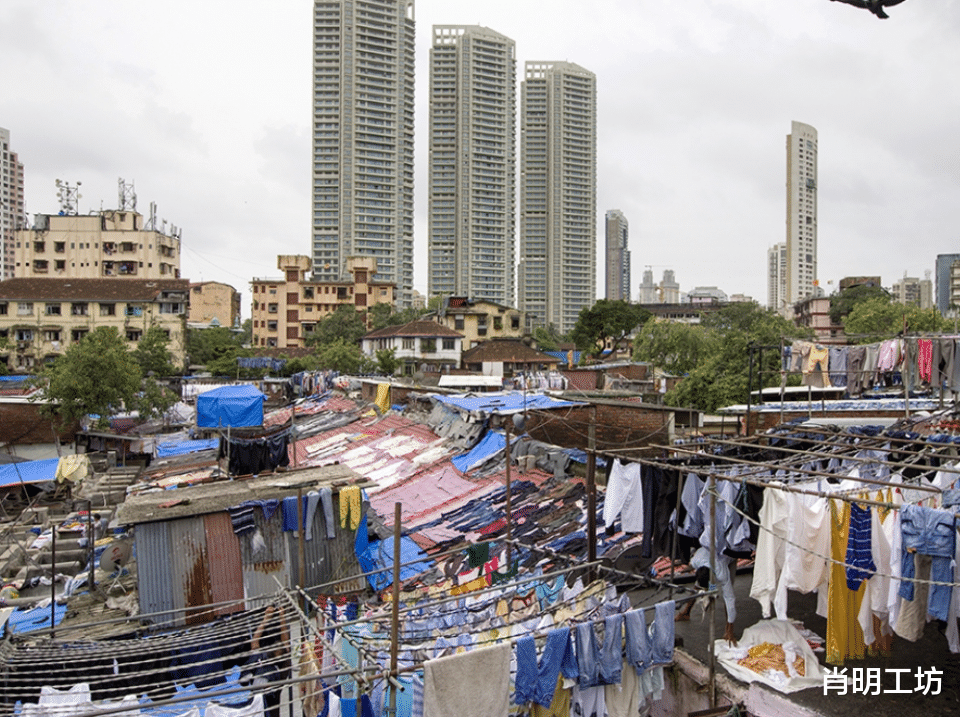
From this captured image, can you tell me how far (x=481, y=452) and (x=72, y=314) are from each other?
4151cm

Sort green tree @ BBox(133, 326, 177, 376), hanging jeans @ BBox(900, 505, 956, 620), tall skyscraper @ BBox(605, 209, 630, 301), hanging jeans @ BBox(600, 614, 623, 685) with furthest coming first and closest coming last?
tall skyscraper @ BBox(605, 209, 630, 301)
green tree @ BBox(133, 326, 177, 376)
hanging jeans @ BBox(600, 614, 623, 685)
hanging jeans @ BBox(900, 505, 956, 620)

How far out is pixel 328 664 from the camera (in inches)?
297

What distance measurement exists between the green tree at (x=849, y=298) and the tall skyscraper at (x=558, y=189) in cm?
3752

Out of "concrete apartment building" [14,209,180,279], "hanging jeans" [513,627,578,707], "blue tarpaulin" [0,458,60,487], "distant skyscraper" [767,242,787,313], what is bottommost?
"blue tarpaulin" [0,458,60,487]

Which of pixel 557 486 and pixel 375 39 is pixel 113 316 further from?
pixel 375 39

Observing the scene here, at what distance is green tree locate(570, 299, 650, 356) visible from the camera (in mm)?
55375

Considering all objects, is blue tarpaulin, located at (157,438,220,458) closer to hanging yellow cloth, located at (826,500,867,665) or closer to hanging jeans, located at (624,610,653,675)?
hanging jeans, located at (624,610,653,675)

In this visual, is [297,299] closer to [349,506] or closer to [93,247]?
[93,247]

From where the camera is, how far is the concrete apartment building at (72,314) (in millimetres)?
45656

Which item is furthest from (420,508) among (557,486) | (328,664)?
(328,664)

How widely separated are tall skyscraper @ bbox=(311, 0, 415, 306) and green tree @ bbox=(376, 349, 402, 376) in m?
41.6

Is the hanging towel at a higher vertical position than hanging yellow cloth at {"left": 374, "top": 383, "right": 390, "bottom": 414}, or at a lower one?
lower

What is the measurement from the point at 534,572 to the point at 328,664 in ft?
9.41

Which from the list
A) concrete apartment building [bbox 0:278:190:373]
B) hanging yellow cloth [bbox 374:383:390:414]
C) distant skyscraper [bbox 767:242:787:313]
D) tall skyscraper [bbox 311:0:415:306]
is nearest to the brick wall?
hanging yellow cloth [bbox 374:383:390:414]
